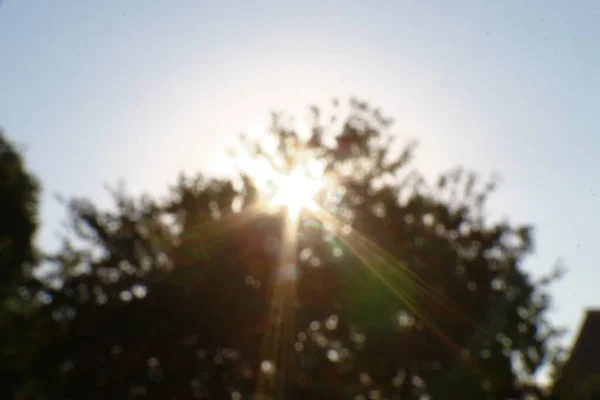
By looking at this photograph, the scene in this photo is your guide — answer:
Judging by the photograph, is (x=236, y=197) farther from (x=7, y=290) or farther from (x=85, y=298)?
(x=7, y=290)

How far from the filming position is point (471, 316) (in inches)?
868

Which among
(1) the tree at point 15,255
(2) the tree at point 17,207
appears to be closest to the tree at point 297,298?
(1) the tree at point 15,255

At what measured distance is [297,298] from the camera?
Result: 2119cm

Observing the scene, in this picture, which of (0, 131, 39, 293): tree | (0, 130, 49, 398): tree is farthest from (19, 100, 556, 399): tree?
(0, 131, 39, 293): tree

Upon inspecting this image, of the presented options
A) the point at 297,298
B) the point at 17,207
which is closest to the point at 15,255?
the point at 17,207

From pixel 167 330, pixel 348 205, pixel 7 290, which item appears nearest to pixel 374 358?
pixel 348 205

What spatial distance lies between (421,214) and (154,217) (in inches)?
500

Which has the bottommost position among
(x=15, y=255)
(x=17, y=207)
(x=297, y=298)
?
(x=297, y=298)

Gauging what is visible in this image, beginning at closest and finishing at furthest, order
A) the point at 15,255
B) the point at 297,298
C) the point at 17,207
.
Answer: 1. the point at 297,298
2. the point at 15,255
3. the point at 17,207

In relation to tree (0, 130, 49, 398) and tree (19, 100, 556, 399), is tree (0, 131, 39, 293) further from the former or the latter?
tree (19, 100, 556, 399)

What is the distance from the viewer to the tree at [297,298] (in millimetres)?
19516

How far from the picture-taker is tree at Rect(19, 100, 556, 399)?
64.0 feet

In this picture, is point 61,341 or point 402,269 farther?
point 402,269

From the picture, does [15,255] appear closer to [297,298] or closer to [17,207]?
[17,207]
